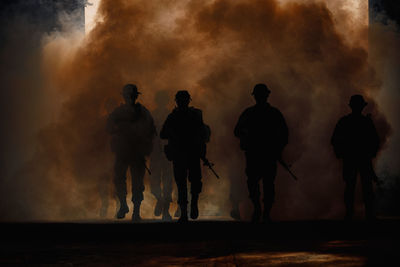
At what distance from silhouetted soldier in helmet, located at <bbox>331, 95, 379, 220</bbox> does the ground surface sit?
2.20ft

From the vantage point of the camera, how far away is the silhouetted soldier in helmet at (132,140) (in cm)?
1219

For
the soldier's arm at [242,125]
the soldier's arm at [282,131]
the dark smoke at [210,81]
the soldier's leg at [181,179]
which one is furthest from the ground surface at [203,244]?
the dark smoke at [210,81]

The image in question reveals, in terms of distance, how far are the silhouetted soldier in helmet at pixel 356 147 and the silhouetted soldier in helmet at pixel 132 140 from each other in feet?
9.99

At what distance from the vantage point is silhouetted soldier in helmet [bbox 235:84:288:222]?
10305 mm

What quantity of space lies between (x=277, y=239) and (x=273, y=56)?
8.10 m

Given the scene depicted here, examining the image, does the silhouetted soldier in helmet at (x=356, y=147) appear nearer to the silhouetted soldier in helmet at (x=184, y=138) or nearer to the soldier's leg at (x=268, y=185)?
the soldier's leg at (x=268, y=185)

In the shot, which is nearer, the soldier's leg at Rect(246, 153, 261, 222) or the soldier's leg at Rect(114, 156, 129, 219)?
the soldier's leg at Rect(246, 153, 261, 222)

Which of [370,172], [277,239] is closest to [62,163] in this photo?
[370,172]

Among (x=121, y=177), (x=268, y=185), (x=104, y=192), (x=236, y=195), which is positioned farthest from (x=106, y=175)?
(x=268, y=185)

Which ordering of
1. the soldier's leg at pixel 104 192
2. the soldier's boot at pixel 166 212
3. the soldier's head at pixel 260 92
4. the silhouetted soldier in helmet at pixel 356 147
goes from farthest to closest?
the soldier's leg at pixel 104 192 → the soldier's boot at pixel 166 212 → the silhouetted soldier in helmet at pixel 356 147 → the soldier's head at pixel 260 92

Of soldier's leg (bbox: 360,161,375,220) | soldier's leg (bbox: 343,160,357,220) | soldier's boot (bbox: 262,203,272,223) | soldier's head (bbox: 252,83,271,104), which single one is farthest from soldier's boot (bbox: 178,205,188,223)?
soldier's leg (bbox: 360,161,375,220)

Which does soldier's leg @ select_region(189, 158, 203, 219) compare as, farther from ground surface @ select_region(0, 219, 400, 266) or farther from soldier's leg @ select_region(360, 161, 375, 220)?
soldier's leg @ select_region(360, 161, 375, 220)

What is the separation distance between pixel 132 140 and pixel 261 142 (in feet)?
8.80

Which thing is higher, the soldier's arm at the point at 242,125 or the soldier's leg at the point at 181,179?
the soldier's arm at the point at 242,125
